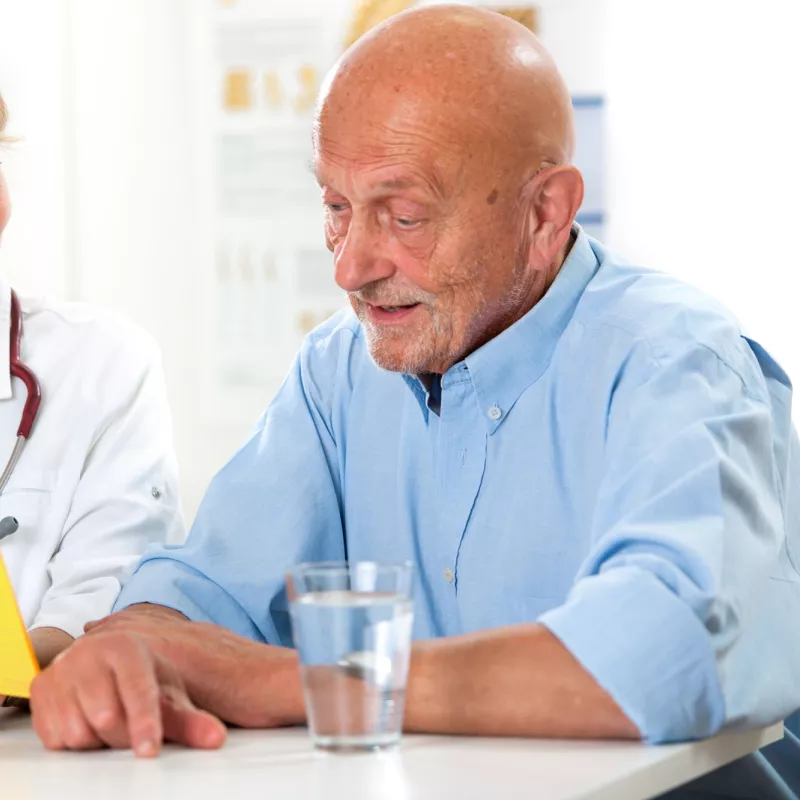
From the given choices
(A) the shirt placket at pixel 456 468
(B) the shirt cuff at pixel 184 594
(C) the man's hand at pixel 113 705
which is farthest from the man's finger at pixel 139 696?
(A) the shirt placket at pixel 456 468

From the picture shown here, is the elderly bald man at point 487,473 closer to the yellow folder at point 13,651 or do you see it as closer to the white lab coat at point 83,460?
the yellow folder at point 13,651

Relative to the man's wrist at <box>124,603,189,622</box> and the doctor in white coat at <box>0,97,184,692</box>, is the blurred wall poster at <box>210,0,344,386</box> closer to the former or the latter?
the doctor in white coat at <box>0,97,184,692</box>

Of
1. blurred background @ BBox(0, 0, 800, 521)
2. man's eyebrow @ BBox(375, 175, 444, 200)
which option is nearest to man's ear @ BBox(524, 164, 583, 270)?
man's eyebrow @ BBox(375, 175, 444, 200)

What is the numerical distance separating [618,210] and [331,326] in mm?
1722

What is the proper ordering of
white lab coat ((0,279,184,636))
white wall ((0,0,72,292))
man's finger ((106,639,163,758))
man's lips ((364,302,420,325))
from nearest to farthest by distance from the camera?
1. man's finger ((106,639,163,758))
2. man's lips ((364,302,420,325))
3. white lab coat ((0,279,184,636))
4. white wall ((0,0,72,292))

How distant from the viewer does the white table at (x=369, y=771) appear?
86 centimetres

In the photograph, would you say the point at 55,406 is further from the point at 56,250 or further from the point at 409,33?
the point at 56,250

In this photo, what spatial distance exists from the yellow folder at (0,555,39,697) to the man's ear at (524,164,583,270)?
2.31 ft

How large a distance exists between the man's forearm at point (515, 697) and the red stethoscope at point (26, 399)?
2.82ft

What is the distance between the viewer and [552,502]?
137 centimetres

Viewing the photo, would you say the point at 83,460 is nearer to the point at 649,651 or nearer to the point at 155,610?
the point at 155,610

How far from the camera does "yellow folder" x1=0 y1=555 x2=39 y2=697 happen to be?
1052 millimetres

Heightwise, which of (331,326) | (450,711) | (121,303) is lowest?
(121,303)

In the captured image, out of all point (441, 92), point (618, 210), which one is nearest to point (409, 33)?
point (441, 92)
